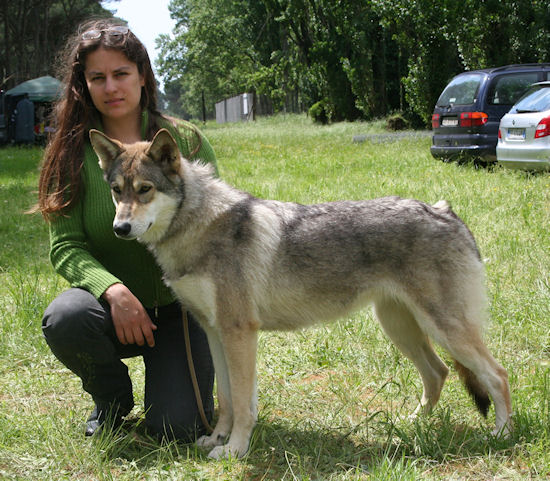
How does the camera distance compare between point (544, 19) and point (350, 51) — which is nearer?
point (544, 19)

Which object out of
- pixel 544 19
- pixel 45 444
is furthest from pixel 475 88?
pixel 45 444

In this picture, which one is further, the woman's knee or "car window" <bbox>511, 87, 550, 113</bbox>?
"car window" <bbox>511, 87, 550, 113</bbox>

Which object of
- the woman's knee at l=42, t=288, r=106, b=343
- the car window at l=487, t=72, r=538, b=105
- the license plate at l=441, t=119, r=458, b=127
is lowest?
the woman's knee at l=42, t=288, r=106, b=343

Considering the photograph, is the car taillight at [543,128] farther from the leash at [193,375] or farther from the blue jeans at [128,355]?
the leash at [193,375]

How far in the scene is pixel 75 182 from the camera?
10.6 feet

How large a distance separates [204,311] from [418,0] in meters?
20.3

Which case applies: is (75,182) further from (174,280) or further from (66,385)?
(66,385)

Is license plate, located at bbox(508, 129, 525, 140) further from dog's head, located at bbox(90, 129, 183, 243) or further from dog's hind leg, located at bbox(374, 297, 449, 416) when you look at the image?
dog's head, located at bbox(90, 129, 183, 243)

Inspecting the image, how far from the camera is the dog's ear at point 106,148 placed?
2.95 metres

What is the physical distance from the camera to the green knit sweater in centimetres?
314

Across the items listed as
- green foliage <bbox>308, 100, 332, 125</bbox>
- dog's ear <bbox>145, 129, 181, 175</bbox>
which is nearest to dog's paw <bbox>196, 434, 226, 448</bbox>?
dog's ear <bbox>145, 129, 181, 175</bbox>

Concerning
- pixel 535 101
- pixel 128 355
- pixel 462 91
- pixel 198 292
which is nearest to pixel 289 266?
pixel 198 292

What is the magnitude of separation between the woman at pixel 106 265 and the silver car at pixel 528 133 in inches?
284

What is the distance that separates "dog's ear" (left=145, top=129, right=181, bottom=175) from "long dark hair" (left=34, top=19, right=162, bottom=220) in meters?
0.58
